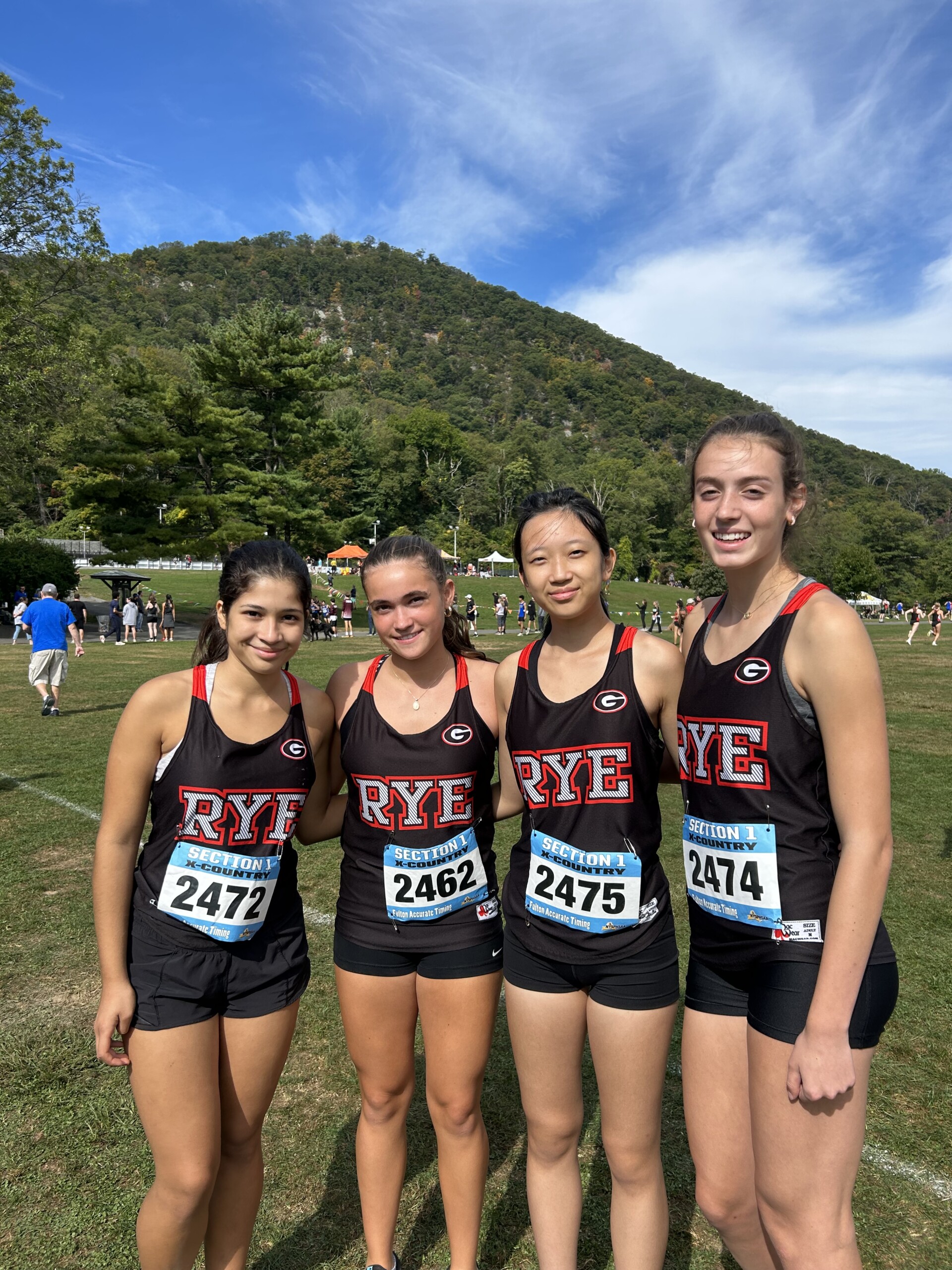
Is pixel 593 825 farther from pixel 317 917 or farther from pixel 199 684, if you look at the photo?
pixel 317 917

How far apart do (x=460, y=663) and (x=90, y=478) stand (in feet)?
103

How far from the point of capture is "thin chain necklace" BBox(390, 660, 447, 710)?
2.49 meters

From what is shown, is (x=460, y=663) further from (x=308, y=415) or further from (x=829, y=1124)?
(x=308, y=415)

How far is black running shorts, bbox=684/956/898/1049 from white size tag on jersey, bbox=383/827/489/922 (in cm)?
79

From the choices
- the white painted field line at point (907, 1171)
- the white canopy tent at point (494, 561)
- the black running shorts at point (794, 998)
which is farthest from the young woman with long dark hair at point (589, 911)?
the white canopy tent at point (494, 561)

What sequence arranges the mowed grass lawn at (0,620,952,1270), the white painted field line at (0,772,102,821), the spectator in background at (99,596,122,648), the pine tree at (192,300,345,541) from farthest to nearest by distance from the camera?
the pine tree at (192,300,345,541) → the spectator in background at (99,596,122,648) → the white painted field line at (0,772,102,821) → the mowed grass lawn at (0,620,952,1270)

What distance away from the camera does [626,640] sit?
2.37 metres

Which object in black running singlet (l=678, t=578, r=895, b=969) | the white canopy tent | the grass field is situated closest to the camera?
black running singlet (l=678, t=578, r=895, b=969)

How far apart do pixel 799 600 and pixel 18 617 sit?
1044 inches

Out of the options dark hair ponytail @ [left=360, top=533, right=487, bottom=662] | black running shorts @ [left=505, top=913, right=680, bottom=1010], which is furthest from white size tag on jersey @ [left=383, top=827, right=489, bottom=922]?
dark hair ponytail @ [left=360, top=533, right=487, bottom=662]

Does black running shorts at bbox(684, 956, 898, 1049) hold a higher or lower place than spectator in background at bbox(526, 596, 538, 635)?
higher

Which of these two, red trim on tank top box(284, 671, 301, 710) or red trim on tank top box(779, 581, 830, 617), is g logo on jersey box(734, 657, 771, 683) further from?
red trim on tank top box(284, 671, 301, 710)

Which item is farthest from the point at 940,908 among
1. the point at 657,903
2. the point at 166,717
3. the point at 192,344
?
the point at 192,344

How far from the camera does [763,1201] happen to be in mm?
1883
